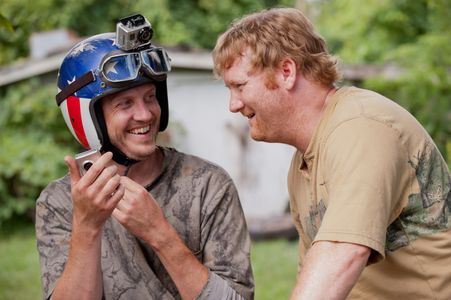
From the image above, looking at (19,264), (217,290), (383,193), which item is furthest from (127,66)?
(19,264)

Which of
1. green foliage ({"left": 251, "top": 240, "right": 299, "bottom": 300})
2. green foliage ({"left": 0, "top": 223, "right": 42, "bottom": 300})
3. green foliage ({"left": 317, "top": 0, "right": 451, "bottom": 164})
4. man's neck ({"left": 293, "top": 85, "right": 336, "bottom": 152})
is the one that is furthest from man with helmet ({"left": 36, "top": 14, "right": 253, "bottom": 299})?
green foliage ({"left": 317, "top": 0, "right": 451, "bottom": 164})

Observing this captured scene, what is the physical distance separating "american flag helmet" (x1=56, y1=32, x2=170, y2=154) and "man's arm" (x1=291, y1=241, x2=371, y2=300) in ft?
4.09

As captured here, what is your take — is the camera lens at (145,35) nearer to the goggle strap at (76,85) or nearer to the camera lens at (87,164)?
the goggle strap at (76,85)

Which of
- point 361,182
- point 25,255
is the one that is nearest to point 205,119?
point 25,255

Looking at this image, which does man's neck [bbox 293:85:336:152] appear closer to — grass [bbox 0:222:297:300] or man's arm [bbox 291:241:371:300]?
man's arm [bbox 291:241:371:300]

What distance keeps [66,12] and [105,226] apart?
63.1 ft

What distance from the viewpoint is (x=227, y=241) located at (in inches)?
149

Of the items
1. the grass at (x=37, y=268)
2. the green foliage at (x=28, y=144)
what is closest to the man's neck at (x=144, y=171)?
the grass at (x=37, y=268)

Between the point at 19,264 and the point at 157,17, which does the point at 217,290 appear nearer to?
the point at 19,264

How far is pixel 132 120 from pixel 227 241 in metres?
0.69

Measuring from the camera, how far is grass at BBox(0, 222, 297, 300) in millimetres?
10828

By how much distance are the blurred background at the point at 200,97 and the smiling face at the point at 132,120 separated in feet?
22.4

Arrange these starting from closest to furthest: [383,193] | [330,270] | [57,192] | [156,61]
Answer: [330,270] < [383,193] < [156,61] < [57,192]

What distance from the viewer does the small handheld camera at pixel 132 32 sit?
3725mm
